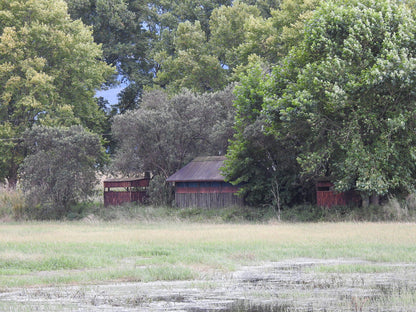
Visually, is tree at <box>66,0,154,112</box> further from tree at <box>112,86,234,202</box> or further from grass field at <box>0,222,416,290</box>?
grass field at <box>0,222,416,290</box>

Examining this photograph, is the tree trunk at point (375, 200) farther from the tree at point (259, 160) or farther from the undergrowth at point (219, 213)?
the tree at point (259, 160)

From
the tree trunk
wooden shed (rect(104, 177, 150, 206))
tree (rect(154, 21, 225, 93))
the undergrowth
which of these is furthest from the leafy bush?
the tree trunk

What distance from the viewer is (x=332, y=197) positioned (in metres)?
36.8

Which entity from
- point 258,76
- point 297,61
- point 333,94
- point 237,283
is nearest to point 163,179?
point 258,76

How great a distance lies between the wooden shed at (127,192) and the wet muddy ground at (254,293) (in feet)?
105

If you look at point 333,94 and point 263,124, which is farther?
point 263,124

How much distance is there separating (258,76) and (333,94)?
919 cm

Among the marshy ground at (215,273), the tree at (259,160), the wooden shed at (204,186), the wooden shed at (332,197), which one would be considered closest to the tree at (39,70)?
the wooden shed at (204,186)

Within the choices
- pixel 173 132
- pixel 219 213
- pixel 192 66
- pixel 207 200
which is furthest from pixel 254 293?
pixel 192 66

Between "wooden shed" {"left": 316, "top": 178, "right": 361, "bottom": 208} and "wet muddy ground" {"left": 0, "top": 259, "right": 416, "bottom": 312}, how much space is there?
1995 centimetres

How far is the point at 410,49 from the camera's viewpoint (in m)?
32.7

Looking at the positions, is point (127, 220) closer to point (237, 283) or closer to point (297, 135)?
point (297, 135)

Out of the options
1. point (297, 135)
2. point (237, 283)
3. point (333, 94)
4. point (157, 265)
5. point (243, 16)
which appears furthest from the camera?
point (243, 16)

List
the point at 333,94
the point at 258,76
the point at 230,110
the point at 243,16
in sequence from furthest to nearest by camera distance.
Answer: the point at 243,16 → the point at 230,110 → the point at 258,76 → the point at 333,94
